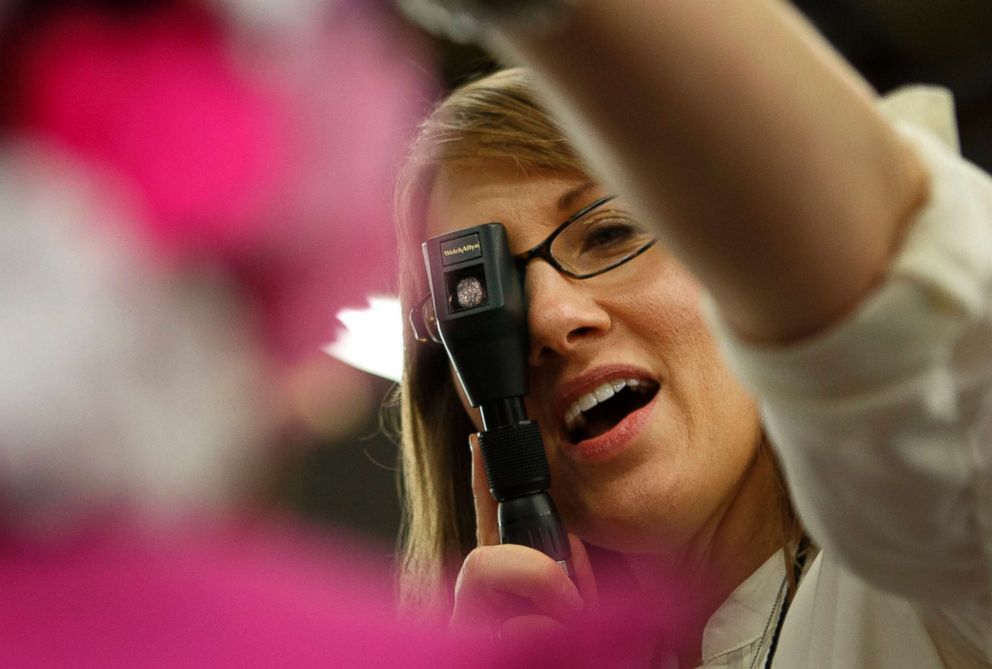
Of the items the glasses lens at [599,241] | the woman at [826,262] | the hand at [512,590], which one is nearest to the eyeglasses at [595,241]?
the glasses lens at [599,241]

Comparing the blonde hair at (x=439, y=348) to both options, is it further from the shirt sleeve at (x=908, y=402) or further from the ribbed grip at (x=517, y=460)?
the shirt sleeve at (x=908, y=402)

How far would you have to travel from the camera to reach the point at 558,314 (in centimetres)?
78

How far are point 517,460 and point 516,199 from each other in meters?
0.24

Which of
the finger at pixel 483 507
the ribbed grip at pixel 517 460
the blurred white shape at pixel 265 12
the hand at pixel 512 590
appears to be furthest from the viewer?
the finger at pixel 483 507

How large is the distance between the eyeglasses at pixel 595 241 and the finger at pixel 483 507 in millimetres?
137

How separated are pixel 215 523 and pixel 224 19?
0.20 metres

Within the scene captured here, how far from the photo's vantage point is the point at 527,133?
0.86 m

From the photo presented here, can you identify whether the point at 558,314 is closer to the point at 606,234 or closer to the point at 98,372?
the point at 606,234

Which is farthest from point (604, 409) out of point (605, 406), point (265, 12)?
point (265, 12)

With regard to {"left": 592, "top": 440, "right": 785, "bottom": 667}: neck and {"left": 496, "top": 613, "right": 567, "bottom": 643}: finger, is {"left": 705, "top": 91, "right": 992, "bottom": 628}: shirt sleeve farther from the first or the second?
{"left": 592, "top": 440, "right": 785, "bottom": 667}: neck

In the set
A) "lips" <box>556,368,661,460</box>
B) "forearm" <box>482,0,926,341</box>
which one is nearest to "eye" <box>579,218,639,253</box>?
"lips" <box>556,368,661,460</box>

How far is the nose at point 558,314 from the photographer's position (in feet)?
2.54

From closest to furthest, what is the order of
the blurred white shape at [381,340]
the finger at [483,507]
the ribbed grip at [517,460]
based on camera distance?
the ribbed grip at [517,460] < the finger at [483,507] < the blurred white shape at [381,340]

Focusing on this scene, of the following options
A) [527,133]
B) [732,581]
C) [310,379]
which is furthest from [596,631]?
[527,133]
